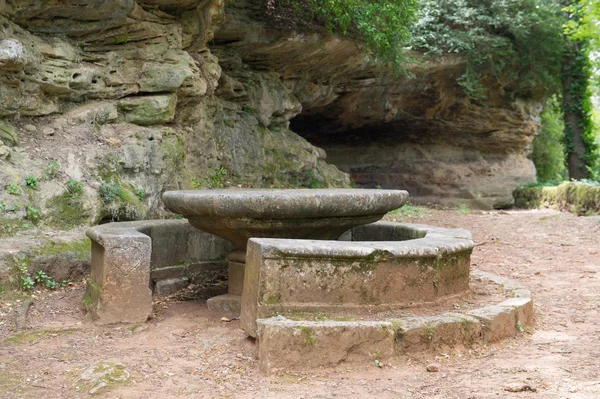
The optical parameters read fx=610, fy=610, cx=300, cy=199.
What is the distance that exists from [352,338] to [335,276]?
0.44m

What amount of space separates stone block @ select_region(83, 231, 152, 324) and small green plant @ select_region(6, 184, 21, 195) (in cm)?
189

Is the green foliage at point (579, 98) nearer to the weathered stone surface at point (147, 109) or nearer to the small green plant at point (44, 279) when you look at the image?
the weathered stone surface at point (147, 109)

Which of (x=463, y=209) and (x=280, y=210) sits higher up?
(x=280, y=210)

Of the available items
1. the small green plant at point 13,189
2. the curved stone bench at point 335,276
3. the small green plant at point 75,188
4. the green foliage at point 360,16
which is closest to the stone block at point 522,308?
the curved stone bench at point 335,276

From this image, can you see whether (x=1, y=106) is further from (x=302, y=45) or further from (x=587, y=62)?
(x=587, y=62)

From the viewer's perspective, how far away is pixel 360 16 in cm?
1028

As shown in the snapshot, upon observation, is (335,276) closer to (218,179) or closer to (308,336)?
(308,336)

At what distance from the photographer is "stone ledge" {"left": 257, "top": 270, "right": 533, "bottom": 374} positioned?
346cm

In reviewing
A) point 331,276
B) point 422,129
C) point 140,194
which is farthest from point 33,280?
point 422,129

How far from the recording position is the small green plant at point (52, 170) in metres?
6.27

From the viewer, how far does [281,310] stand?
375 cm

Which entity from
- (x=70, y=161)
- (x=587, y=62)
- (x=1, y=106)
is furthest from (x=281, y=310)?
(x=587, y=62)

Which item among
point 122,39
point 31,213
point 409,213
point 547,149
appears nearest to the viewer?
point 31,213

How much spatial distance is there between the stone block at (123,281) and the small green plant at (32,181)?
6.57ft
